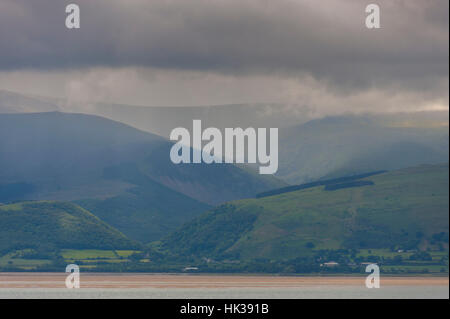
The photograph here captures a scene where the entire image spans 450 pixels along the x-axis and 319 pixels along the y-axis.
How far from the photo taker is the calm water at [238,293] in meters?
159

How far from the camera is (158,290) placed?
175 meters

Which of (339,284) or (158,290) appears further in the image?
(339,284)

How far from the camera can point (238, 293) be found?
544 feet

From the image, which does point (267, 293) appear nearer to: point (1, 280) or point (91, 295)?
point (91, 295)

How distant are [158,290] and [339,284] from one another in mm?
38866

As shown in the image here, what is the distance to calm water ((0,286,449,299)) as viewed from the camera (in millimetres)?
158875
